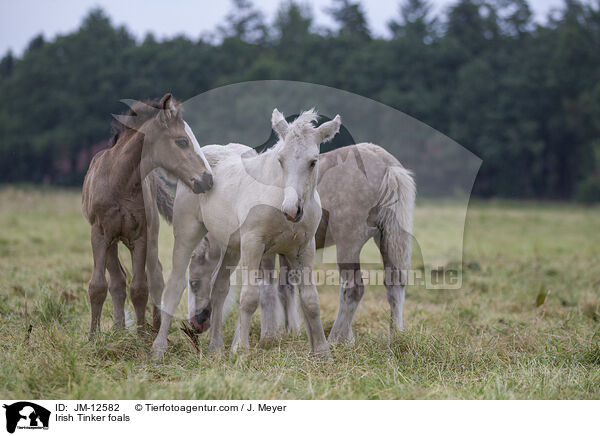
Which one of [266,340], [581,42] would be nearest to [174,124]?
[266,340]

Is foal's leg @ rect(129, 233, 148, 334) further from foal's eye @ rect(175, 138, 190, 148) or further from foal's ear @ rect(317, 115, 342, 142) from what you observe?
foal's ear @ rect(317, 115, 342, 142)

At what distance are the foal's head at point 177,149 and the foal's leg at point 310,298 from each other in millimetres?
898

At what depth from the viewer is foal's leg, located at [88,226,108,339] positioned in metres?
4.35

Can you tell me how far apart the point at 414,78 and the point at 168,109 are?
1099 inches

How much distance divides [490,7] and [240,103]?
29195 mm

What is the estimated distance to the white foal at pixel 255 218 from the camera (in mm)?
3629

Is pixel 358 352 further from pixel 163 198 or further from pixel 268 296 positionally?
pixel 163 198

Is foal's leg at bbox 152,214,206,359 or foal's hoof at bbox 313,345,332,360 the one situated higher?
foal's leg at bbox 152,214,206,359

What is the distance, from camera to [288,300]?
550cm

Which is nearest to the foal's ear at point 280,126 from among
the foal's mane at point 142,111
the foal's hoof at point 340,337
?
the foal's mane at point 142,111

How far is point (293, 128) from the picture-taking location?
366cm

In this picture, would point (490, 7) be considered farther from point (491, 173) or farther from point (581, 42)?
point (491, 173)
